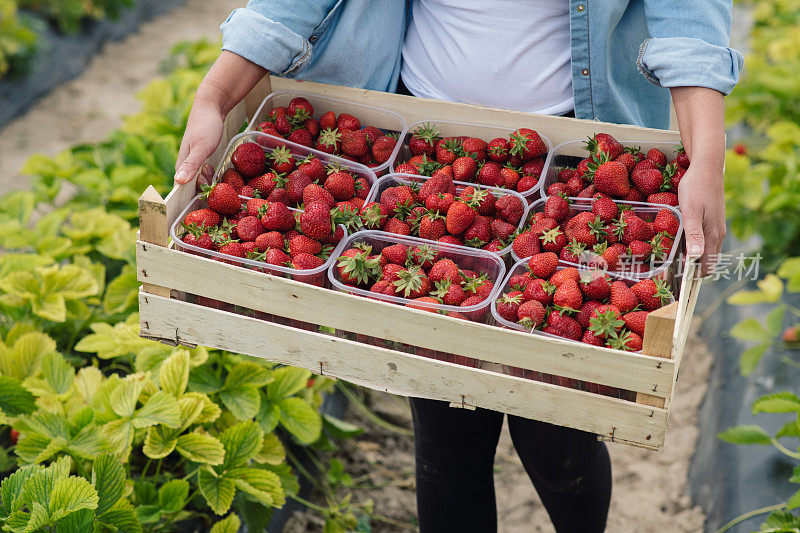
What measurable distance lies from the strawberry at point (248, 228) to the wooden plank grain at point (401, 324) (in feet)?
0.47

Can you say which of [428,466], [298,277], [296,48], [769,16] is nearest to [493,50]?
[296,48]

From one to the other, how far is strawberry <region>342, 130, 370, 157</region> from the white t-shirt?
0.19 m

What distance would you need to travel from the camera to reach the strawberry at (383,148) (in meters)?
1.80

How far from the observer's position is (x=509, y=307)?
140 cm

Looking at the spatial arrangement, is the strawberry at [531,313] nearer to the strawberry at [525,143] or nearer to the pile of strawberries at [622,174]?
the pile of strawberries at [622,174]

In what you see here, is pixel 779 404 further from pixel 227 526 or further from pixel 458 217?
pixel 227 526

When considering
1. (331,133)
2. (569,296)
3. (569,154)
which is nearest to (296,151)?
(331,133)

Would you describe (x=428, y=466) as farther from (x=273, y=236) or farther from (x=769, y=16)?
(x=769, y=16)

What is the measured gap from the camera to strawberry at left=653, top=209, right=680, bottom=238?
153 centimetres

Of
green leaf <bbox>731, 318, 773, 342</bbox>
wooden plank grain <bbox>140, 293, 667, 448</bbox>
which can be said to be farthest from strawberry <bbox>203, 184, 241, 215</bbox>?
green leaf <bbox>731, 318, 773, 342</bbox>

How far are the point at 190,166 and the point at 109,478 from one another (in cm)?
64

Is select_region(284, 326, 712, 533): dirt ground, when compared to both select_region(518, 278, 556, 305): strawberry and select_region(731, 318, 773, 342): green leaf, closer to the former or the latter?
select_region(731, 318, 773, 342): green leaf

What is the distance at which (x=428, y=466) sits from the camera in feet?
5.73

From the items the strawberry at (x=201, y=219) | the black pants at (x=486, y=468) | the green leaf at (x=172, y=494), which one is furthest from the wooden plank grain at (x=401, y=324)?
the green leaf at (x=172, y=494)
